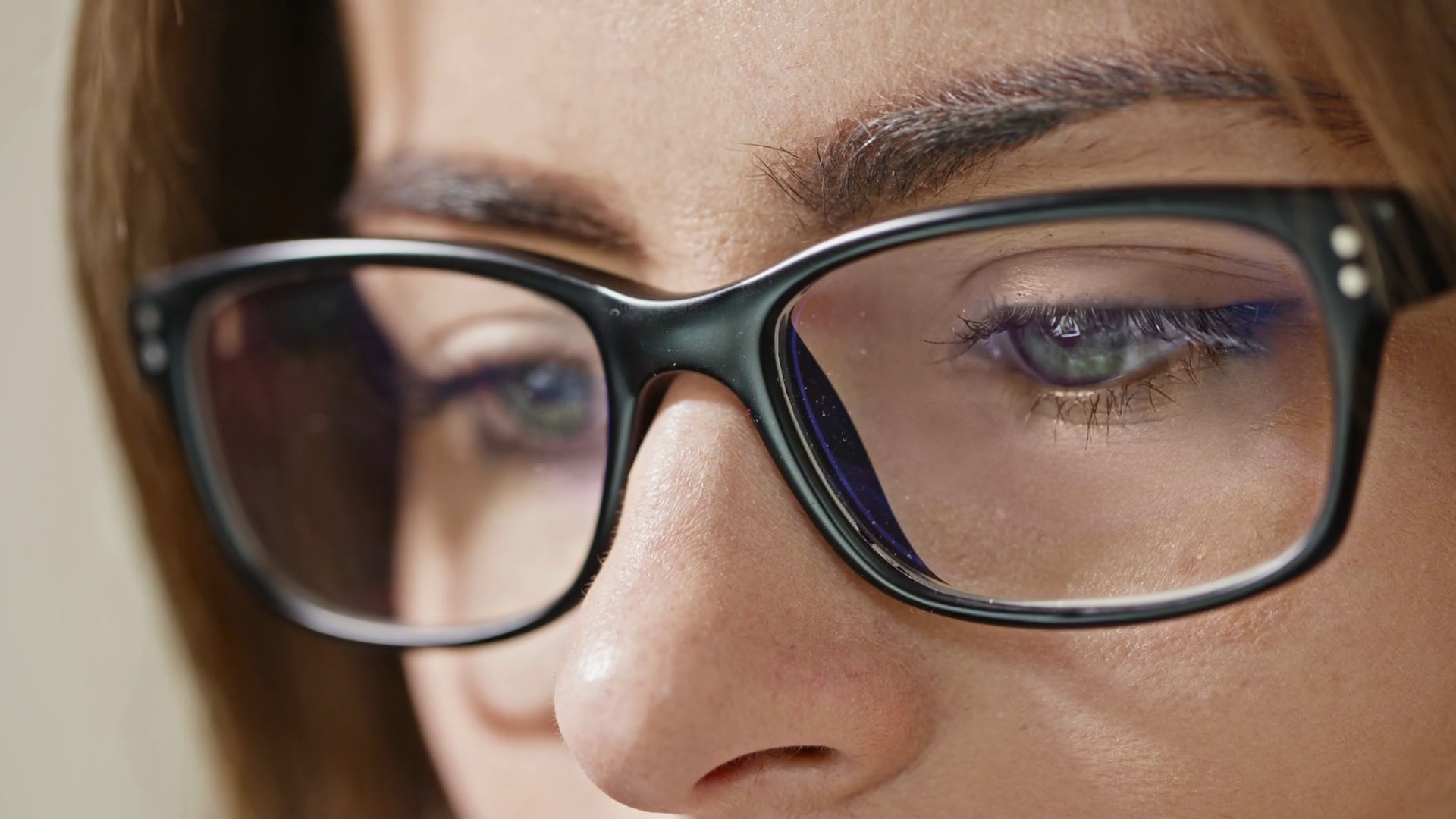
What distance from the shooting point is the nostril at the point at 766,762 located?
0.55 meters

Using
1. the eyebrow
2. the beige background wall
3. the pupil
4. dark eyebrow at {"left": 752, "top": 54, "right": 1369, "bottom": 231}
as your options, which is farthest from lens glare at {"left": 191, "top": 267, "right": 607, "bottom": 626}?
the beige background wall

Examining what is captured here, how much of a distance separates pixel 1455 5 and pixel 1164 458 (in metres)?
0.21

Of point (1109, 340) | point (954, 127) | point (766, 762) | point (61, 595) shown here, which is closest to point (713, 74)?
point (954, 127)

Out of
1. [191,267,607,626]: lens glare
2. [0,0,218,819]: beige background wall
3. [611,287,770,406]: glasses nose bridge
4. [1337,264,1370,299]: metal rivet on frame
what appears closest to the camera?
[1337,264,1370,299]: metal rivet on frame

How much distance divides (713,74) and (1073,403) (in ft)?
0.76

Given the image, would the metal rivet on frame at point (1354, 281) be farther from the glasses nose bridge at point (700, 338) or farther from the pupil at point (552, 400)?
the pupil at point (552, 400)

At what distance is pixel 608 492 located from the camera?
0.62 metres

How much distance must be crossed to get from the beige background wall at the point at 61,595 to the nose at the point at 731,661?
0.72 m

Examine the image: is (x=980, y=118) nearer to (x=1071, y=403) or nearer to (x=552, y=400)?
(x=1071, y=403)

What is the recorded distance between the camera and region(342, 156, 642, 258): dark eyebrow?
0.62 m

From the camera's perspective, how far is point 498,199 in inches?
26.1

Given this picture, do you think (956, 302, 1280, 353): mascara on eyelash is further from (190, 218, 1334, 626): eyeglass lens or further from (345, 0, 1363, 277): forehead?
(345, 0, 1363, 277): forehead

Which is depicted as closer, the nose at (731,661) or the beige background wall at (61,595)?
the nose at (731,661)

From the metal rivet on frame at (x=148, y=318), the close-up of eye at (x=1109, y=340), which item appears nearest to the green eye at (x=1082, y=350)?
the close-up of eye at (x=1109, y=340)
